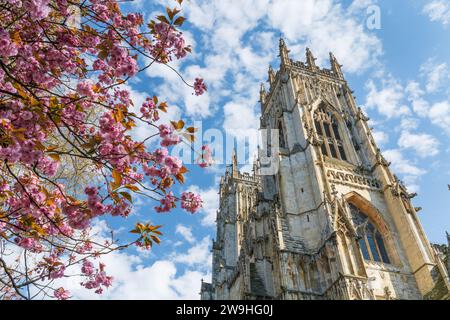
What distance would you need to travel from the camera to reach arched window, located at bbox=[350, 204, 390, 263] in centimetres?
1781

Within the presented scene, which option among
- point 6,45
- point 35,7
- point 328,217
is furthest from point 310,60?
point 6,45

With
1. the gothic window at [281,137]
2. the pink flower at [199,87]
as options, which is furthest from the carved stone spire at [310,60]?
the pink flower at [199,87]

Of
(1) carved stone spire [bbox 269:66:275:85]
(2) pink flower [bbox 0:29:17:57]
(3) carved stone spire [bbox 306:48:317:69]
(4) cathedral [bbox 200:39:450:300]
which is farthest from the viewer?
(1) carved stone spire [bbox 269:66:275:85]

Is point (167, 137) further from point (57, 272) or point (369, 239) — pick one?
point (369, 239)

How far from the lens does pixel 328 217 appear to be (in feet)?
54.1

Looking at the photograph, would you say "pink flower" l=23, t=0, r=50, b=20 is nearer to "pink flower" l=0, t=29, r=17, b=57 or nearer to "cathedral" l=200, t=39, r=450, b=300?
"pink flower" l=0, t=29, r=17, b=57

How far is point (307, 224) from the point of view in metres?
18.0

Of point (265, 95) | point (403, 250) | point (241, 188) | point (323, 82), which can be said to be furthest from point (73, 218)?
point (241, 188)

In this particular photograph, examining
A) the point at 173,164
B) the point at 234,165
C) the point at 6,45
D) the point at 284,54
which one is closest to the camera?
the point at 6,45

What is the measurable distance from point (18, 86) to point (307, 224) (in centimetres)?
1631

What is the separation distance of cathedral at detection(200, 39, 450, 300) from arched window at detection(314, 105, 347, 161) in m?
0.08

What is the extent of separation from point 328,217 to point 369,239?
12.8 feet

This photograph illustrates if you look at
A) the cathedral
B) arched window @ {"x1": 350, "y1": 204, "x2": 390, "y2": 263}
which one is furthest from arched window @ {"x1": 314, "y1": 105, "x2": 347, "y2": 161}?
arched window @ {"x1": 350, "y1": 204, "x2": 390, "y2": 263}

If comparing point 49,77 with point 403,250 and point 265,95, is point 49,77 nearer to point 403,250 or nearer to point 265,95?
point 403,250
